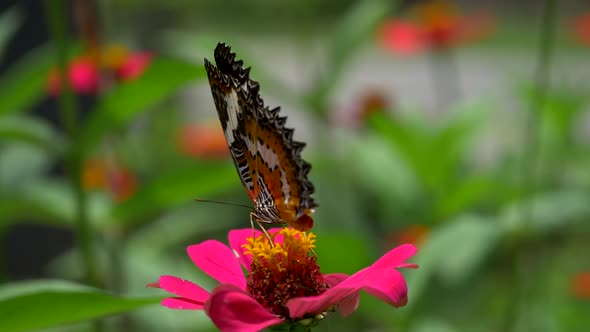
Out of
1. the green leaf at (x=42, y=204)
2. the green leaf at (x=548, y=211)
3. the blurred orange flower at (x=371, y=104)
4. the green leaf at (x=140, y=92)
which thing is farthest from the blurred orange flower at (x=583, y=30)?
the green leaf at (x=140, y=92)

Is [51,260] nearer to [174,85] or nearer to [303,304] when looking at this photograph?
[174,85]

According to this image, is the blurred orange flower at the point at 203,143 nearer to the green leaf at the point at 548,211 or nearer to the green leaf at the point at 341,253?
the green leaf at the point at 548,211

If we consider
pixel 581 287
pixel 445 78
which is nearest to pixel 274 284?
pixel 581 287

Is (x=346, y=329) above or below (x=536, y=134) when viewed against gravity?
below

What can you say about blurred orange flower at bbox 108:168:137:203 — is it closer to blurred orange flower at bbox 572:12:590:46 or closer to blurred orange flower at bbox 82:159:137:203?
blurred orange flower at bbox 82:159:137:203

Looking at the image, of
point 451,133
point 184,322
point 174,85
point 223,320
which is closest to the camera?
point 223,320

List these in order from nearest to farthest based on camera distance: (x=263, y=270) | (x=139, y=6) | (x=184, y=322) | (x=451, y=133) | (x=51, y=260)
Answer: (x=263, y=270) → (x=184, y=322) → (x=451, y=133) → (x=51, y=260) → (x=139, y=6)

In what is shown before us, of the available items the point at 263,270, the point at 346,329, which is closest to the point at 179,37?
the point at 346,329

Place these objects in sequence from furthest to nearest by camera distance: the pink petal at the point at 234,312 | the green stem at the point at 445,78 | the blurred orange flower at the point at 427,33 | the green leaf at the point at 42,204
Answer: the green stem at the point at 445,78 → the blurred orange flower at the point at 427,33 → the green leaf at the point at 42,204 → the pink petal at the point at 234,312
